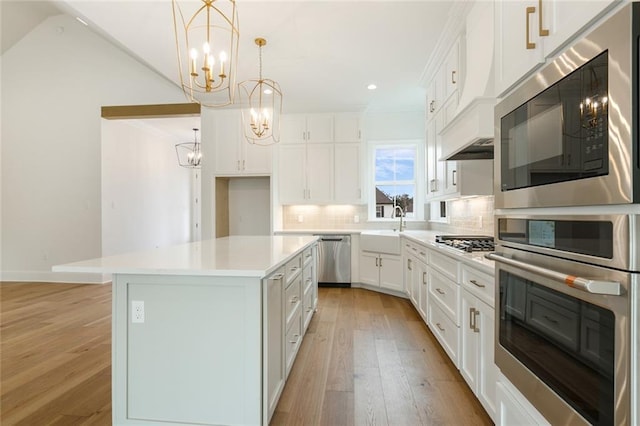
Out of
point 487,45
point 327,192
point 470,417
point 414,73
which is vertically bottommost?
point 470,417

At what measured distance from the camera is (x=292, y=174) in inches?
207

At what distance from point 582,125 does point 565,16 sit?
1.15ft

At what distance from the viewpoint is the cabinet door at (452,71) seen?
292 centimetres

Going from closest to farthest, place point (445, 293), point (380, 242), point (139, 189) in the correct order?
point (445, 293) → point (380, 242) → point (139, 189)

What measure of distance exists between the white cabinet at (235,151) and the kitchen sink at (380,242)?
1.86 meters

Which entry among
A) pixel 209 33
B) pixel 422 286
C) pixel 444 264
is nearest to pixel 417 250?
pixel 422 286

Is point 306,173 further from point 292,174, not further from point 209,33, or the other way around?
point 209,33

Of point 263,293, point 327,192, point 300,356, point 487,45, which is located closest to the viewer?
point 263,293

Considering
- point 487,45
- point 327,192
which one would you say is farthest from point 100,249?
point 487,45

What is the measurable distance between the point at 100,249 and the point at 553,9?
20.5 ft

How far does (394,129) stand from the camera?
5.39 meters

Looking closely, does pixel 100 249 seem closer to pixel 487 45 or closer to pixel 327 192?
pixel 327 192

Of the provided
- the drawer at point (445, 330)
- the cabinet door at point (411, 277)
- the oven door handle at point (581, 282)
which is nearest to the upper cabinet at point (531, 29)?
the oven door handle at point (581, 282)

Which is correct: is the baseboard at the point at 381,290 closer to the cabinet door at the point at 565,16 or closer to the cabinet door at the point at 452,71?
the cabinet door at the point at 452,71
